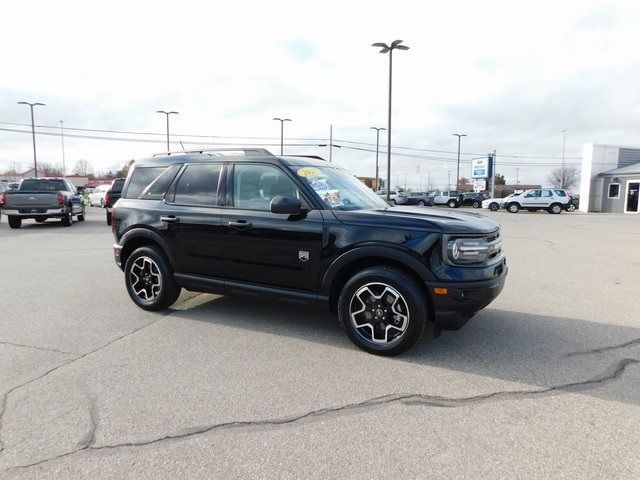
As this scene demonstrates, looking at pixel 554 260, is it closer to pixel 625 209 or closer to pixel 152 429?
pixel 152 429

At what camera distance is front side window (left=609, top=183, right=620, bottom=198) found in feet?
120

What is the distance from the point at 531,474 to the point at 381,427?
0.89m

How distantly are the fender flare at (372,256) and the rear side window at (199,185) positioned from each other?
163cm

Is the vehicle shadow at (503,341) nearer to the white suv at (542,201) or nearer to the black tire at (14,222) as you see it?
the black tire at (14,222)

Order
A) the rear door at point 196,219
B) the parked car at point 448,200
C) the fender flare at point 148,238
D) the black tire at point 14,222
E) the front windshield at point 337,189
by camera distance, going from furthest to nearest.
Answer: the parked car at point 448,200 < the black tire at point 14,222 < the fender flare at point 148,238 < the rear door at point 196,219 < the front windshield at point 337,189

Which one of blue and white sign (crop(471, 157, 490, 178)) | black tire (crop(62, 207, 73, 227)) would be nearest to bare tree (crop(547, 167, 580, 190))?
blue and white sign (crop(471, 157, 490, 178))

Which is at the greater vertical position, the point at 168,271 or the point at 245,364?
the point at 168,271

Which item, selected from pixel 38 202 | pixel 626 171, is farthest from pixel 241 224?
pixel 626 171

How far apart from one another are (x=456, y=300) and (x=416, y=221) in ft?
2.49

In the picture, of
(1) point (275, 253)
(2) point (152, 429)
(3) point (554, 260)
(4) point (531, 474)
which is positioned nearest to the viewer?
(4) point (531, 474)

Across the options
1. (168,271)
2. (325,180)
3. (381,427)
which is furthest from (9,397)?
(325,180)

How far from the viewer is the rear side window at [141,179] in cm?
559

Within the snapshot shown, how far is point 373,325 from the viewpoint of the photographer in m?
4.14

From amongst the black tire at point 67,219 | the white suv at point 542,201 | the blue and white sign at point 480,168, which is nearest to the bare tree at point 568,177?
the blue and white sign at point 480,168
